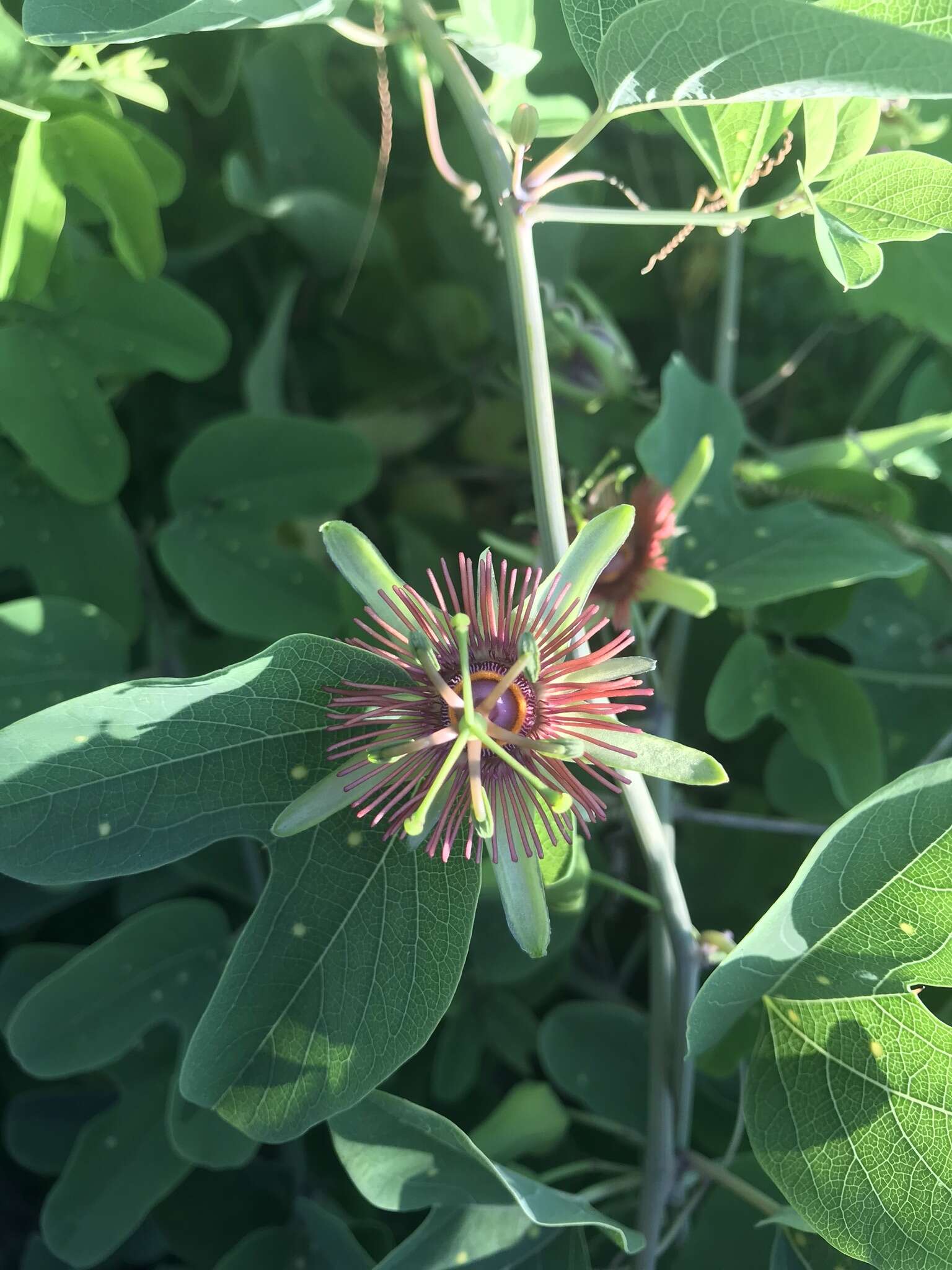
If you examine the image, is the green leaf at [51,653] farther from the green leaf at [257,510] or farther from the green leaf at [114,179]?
the green leaf at [114,179]

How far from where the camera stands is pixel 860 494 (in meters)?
0.87

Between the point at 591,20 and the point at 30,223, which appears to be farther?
the point at 30,223

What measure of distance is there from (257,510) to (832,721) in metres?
0.49

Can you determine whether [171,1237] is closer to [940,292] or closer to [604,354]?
[604,354]

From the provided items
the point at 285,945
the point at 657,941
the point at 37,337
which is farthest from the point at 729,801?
the point at 37,337

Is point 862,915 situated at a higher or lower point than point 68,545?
lower

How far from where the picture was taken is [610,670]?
513mm

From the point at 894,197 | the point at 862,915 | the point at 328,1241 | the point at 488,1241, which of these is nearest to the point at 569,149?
the point at 894,197

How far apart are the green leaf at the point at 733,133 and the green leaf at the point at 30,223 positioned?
37cm

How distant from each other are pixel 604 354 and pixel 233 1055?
62 cm

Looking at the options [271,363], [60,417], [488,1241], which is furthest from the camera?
[271,363]

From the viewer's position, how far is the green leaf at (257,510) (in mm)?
825

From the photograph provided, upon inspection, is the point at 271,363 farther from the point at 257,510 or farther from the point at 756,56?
the point at 756,56

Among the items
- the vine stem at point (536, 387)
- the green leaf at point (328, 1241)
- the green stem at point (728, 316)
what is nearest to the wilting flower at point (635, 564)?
the vine stem at point (536, 387)
